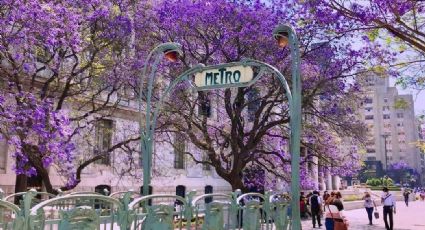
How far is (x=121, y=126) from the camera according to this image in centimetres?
2473

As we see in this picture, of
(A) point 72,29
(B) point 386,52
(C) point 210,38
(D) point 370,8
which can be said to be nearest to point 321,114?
(B) point 386,52

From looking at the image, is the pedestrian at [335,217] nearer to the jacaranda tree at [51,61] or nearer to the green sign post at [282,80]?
the green sign post at [282,80]

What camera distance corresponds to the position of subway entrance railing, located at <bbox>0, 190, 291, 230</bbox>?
18.2 feet

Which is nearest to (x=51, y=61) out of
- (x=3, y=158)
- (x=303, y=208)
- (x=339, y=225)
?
(x=3, y=158)

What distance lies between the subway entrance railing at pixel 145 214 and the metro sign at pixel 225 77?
212 centimetres

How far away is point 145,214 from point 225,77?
3602 millimetres

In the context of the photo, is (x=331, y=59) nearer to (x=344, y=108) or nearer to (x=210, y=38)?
(x=344, y=108)

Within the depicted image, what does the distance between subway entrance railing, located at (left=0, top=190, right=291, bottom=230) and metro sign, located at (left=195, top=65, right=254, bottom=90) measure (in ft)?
6.96

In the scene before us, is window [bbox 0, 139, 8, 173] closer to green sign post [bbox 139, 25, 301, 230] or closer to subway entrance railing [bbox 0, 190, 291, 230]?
subway entrance railing [bbox 0, 190, 291, 230]

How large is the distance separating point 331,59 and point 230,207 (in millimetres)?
10304

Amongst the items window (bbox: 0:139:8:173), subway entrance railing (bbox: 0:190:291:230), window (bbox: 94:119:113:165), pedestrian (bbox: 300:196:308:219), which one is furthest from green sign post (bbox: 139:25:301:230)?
pedestrian (bbox: 300:196:308:219)

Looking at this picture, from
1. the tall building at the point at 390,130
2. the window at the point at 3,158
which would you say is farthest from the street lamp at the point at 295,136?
the tall building at the point at 390,130

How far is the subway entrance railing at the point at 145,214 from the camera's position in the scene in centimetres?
554

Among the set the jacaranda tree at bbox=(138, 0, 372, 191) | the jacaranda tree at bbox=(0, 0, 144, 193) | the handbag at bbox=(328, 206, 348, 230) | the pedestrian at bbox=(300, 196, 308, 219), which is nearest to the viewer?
the handbag at bbox=(328, 206, 348, 230)
